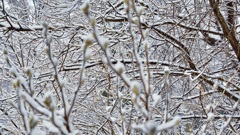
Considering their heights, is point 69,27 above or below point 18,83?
above

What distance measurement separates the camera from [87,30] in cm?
341

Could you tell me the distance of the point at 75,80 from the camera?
166 inches

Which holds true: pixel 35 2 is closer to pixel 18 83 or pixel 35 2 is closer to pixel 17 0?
pixel 17 0

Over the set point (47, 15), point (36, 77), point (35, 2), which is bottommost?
point (36, 77)

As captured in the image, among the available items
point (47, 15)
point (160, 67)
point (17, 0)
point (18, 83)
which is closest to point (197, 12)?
point (160, 67)

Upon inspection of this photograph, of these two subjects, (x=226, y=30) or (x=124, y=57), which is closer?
(x=226, y=30)

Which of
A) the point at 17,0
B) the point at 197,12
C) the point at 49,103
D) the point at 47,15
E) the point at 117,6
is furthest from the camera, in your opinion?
the point at 17,0

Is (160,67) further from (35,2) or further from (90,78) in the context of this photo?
(35,2)

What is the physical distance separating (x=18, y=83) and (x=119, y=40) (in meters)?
2.61

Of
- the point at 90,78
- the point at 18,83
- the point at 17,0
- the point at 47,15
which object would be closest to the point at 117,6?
the point at 47,15

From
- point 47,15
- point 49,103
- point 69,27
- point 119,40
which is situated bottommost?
point 49,103

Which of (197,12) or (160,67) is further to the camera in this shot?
(160,67)

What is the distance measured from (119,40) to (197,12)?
954 mm

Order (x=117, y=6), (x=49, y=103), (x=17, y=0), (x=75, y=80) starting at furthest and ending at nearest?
(x=17, y=0), (x=75, y=80), (x=117, y=6), (x=49, y=103)
